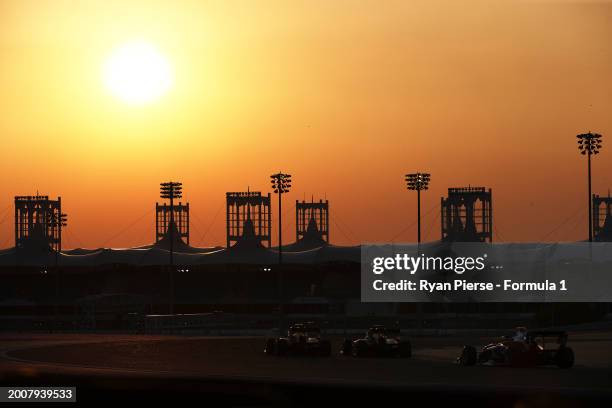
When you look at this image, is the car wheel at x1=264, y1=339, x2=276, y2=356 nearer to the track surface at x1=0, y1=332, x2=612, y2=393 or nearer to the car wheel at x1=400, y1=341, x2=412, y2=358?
the track surface at x1=0, y1=332, x2=612, y2=393

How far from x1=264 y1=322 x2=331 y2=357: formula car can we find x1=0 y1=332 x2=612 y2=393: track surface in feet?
3.94

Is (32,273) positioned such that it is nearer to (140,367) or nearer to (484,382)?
(140,367)

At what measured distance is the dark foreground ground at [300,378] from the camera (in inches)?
1377

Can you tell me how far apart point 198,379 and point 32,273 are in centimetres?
14703

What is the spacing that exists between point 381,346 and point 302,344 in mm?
4152

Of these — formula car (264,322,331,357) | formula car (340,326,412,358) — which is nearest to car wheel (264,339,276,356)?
formula car (264,322,331,357)

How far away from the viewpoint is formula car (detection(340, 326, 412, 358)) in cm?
6053

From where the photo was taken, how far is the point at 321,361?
56.5 m

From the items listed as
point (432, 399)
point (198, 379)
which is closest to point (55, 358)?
point (198, 379)

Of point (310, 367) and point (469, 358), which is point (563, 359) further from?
point (310, 367)

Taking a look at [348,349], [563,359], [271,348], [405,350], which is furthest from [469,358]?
[271,348]

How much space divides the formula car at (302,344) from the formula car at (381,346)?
155 centimetres

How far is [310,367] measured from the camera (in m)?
51.3

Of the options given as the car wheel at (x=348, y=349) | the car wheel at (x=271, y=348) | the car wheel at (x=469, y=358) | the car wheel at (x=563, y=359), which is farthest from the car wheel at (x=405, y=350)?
the car wheel at (x=563, y=359)
